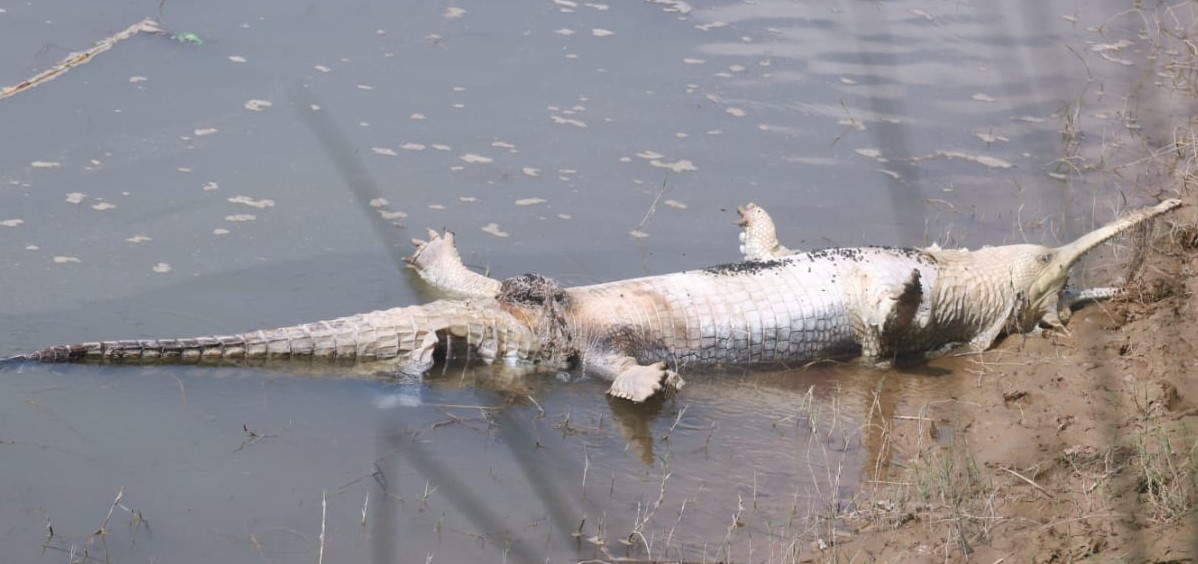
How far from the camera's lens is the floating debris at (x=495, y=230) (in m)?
8.90

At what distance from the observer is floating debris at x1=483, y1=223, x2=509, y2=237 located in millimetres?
8898

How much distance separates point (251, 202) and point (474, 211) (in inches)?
59.7

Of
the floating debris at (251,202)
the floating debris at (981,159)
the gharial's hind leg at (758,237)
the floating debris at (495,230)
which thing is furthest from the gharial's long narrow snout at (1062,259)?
the floating debris at (251,202)

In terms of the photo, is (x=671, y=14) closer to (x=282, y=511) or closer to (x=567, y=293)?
(x=567, y=293)

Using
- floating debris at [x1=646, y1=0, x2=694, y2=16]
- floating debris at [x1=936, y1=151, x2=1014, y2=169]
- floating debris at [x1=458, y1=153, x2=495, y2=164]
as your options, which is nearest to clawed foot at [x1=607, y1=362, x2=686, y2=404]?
floating debris at [x1=458, y1=153, x2=495, y2=164]

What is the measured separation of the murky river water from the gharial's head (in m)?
0.95

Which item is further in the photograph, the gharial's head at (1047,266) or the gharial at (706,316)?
the gharial's head at (1047,266)

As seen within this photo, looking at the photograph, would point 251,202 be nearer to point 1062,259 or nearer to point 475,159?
point 475,159

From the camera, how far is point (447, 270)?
27.2ft

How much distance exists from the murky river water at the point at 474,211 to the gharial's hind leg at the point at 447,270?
0.14m

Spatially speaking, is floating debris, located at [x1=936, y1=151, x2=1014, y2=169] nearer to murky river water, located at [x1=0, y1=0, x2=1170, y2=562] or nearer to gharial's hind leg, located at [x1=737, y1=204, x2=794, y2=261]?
murky river water, located at [x1=0, y1=0, x2=1170, y2=562]

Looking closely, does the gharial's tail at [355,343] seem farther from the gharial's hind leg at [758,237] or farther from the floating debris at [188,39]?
the floating debris at [188,39]

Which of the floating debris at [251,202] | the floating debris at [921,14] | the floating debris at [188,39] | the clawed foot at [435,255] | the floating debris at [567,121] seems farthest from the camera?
the floating debris at [921,14]

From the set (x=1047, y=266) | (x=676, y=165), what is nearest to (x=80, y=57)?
(x=676, y=165)
